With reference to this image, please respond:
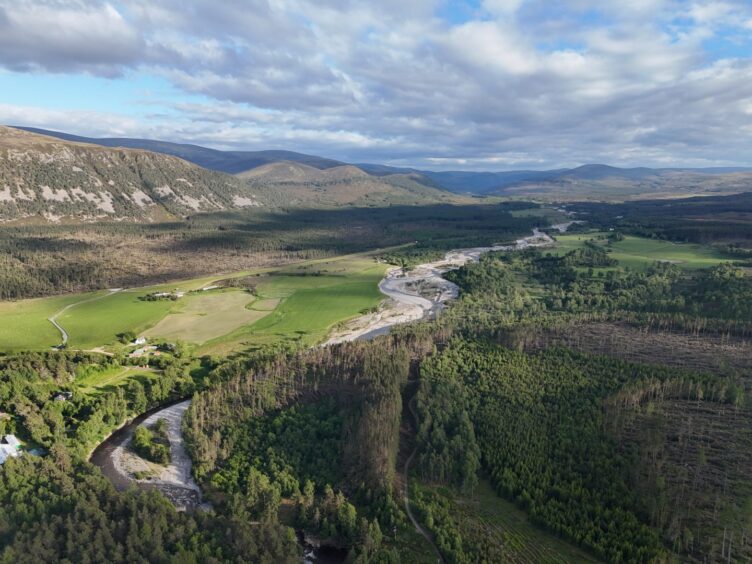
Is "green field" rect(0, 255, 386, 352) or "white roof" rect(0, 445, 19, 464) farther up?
"green field" rect(0, 255, 386, 352)

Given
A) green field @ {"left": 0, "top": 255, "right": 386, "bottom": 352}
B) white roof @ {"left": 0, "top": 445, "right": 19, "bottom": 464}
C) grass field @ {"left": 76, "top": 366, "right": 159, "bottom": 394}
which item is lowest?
grass field @ {"left": 76, "top": 366, "right": 159, "bottom": 394}

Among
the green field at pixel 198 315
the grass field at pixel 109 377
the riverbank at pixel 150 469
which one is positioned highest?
the green field at pixel 198 315

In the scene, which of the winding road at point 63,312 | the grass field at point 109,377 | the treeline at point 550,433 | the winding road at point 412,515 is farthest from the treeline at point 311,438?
the winding road at point 63,312

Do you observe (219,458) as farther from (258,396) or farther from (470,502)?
(470,502)

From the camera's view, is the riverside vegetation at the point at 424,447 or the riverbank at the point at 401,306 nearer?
the riverside vegetation at the point at 424,447

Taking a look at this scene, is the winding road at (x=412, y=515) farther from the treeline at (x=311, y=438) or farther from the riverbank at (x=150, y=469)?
the riverbank at (x=150, y=469)

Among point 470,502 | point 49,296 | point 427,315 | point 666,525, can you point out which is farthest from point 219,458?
point 49,296

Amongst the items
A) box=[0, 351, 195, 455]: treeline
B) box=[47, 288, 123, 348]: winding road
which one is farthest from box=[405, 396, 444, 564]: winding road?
box=[47, 288, 123, 348]: winding road

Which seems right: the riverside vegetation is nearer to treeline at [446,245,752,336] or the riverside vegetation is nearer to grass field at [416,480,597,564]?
grass field at [416,480,597,564]
